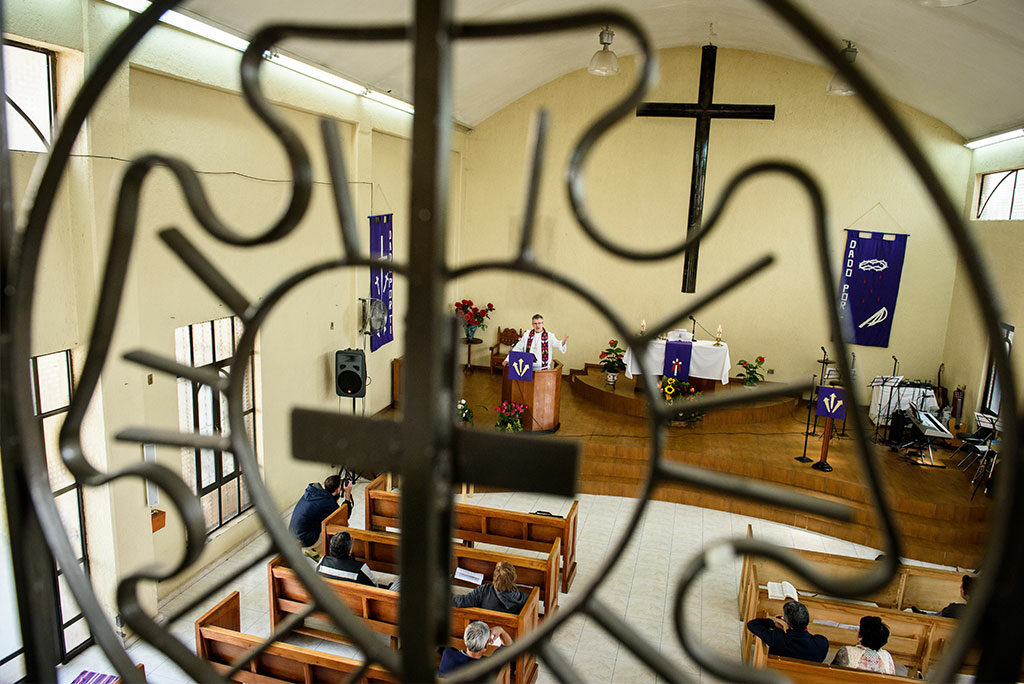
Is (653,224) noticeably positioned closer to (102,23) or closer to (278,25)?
(102,23)

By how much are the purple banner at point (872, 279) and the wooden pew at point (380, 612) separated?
7510 millimetres

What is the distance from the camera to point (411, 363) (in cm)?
89

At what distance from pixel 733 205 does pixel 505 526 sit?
21.6ft

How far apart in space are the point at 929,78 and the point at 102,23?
26.4 feet

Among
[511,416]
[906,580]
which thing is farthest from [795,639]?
[511,416]

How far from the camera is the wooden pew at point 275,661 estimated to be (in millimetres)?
3875

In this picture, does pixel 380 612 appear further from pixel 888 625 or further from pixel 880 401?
pixel 880 401

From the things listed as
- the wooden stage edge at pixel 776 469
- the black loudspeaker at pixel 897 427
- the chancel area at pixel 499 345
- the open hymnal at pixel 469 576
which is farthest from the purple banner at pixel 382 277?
the black loudspeaker at pixel 897 427

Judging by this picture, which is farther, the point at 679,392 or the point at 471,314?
the point at 471,314

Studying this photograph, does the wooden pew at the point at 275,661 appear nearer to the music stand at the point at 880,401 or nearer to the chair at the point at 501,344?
the chair at the point at 501,344

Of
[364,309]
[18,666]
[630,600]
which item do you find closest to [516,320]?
[364,309]

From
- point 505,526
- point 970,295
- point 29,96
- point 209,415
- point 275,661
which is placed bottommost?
point 275,661

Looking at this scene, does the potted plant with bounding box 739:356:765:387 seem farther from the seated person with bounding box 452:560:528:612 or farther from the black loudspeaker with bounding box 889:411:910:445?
the seated person with bounding box 452:560:528:612

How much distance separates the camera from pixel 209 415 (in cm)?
594
